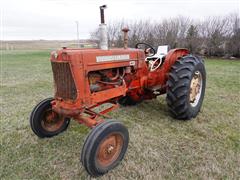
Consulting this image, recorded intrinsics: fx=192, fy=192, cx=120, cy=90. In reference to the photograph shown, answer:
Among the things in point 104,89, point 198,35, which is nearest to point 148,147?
point 104,89

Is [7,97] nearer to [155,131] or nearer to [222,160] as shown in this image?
[155,131]

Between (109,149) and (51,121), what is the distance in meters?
1.19

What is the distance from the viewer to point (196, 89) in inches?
145

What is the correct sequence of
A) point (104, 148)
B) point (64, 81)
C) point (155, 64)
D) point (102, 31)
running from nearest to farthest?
1. point (104, 148)
2. point (64, 81)
3. point (102, 31)
4. point (155, 64)

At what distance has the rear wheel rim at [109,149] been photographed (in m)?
2.14

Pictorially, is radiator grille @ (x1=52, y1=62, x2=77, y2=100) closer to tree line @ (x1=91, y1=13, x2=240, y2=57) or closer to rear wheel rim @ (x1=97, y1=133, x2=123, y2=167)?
rear wheel rim @ (x1=97, y1=133, x2=123, y2=167)

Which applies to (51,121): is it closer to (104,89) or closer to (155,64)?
(104,89)

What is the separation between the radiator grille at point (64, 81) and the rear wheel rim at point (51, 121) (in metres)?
0.59

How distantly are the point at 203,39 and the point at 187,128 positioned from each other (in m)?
16.3

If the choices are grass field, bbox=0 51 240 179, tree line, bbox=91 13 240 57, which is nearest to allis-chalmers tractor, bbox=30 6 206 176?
grass field, bbox=0 51 240 179

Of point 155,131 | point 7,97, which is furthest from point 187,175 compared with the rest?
point 7,97

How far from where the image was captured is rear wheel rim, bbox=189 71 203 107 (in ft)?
11.7

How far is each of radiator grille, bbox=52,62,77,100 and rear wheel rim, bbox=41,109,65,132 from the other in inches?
23.2

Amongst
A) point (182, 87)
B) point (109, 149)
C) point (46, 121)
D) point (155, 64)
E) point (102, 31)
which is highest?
point (102, 31)
